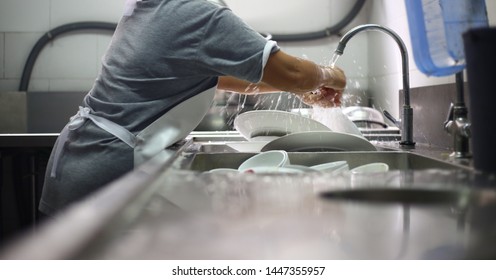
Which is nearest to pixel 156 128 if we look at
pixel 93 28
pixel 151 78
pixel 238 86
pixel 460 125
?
pixel 151 78

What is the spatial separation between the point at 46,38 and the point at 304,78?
5.99 ft

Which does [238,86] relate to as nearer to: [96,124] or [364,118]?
[96,124]

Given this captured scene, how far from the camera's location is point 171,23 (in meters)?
0.99

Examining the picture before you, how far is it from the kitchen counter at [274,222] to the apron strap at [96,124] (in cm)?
45

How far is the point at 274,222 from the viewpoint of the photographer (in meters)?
0.43

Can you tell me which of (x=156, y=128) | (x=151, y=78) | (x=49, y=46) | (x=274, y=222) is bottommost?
(x=274, y=222)

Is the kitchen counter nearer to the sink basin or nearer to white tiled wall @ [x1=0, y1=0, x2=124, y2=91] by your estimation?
the sink basin

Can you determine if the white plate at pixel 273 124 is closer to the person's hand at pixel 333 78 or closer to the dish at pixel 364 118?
the person's hand at pixel 333 78

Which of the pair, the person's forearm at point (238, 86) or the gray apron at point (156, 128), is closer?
the gray apron at point (156, 128)

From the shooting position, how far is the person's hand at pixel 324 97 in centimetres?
126

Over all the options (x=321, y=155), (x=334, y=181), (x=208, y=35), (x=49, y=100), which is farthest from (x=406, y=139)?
(x=49, y=100)

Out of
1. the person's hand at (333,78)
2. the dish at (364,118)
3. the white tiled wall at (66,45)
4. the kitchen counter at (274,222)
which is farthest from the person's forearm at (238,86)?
the white tiled wall at (66,45)

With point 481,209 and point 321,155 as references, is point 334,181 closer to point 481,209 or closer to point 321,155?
point 481,209

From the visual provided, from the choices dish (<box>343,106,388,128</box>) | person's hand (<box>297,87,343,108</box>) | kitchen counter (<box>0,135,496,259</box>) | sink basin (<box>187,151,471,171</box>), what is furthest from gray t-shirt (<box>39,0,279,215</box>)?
dish (<box>343,106,388,128</box>)
